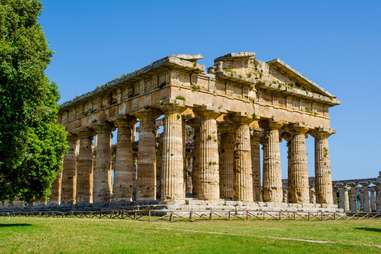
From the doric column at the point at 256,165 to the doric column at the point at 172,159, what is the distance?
1527cm

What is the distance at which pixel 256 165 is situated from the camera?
53594 mm

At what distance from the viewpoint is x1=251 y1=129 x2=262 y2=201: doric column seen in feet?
175

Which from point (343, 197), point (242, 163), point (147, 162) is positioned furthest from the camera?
point (343, 197)

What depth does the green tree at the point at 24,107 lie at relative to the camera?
2528 cm

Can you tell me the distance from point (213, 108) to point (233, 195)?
9.34 m

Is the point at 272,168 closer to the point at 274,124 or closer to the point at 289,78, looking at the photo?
→ the point at 274,124

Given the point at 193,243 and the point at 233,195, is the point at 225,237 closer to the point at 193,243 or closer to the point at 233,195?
the point at 193,243

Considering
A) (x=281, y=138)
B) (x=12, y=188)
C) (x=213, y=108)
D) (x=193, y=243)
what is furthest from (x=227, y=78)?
(x=193, y=243)

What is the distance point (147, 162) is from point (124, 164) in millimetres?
3683

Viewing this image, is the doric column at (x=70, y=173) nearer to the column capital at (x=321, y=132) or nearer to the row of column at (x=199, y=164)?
the row of column at (x=199, y=164)

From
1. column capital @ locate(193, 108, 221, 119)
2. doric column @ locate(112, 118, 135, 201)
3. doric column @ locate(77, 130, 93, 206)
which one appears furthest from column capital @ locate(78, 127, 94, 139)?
column capital @ locate(193, 108, 221, 119)

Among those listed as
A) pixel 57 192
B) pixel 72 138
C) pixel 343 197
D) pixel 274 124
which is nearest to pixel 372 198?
pixel 343 197

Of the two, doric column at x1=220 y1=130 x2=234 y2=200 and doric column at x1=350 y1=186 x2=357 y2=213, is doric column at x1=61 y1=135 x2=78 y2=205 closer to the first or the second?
doric column at x1=220 y1=130 x2=234 y2=200

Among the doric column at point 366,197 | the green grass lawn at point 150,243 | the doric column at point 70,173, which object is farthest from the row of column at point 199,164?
the doric column at point 366,197
